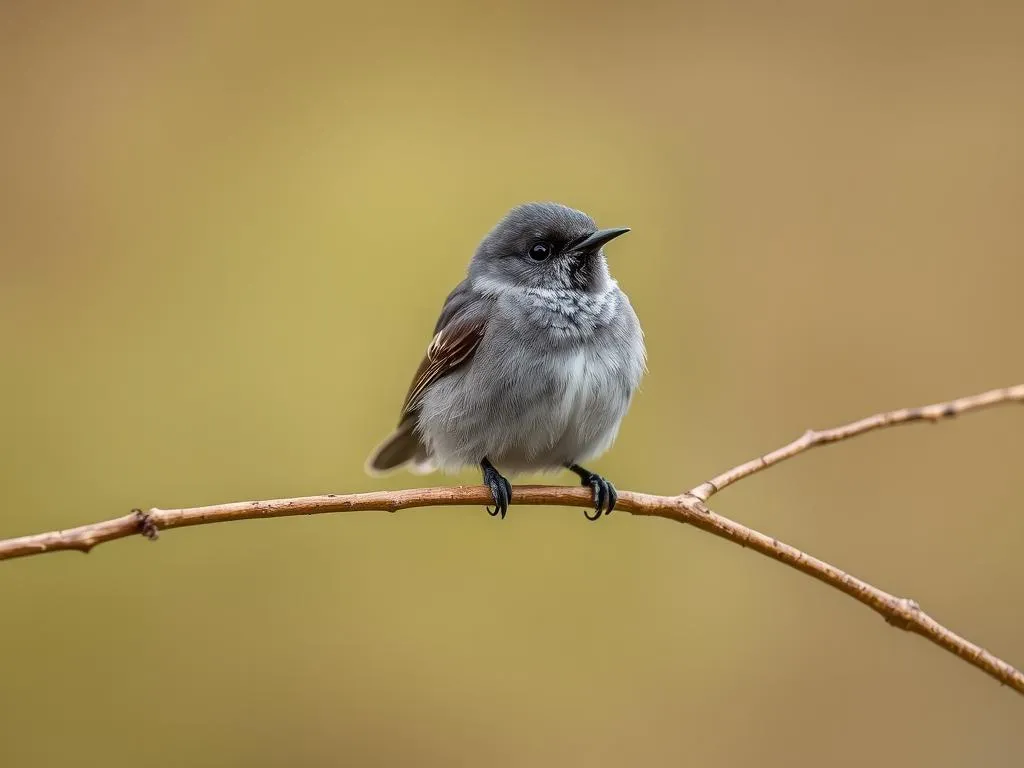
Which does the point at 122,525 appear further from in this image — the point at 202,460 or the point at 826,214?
the point at 826,214

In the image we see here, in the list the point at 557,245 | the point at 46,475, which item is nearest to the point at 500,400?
the point at 557,245

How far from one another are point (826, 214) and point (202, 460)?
3773mm

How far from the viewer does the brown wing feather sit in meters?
3.61

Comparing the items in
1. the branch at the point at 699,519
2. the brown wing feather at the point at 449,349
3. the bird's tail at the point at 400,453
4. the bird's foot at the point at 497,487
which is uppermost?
the brown wing feather at the point at 449,349

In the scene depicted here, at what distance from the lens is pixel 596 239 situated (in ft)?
11.5

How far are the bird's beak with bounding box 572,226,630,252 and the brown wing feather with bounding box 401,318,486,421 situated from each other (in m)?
0.44

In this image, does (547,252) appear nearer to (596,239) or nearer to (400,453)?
(596,239)

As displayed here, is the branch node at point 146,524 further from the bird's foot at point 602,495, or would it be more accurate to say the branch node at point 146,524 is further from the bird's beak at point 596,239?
the bird's beak at point 596,239

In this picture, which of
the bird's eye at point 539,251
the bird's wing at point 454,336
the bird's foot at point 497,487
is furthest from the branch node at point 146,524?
the bird's eye at point 539,251

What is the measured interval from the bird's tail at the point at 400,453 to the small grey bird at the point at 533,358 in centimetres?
25

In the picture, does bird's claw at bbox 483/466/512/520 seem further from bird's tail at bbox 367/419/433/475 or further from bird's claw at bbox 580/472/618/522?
bird's tail at bbox 367/419/433/475

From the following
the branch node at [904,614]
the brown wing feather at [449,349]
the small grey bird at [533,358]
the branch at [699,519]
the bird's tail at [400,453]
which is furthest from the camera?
the bird's tail at [400,453]

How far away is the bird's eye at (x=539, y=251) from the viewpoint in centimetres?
367

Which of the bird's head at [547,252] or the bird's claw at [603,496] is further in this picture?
the bird's head at [547,252]
